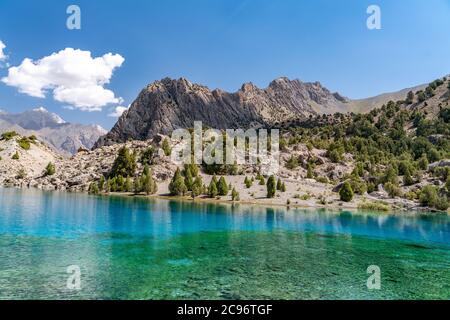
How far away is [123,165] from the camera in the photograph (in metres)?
180

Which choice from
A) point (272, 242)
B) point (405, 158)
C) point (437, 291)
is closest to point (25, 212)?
point (272, 242)

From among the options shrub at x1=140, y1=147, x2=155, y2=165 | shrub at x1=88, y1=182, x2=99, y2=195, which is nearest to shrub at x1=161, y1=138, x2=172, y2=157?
shrub at x1=140, y1=147, x2=155, y2=165

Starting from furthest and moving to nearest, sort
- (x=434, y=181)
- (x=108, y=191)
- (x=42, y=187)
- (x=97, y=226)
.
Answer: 1. (x=42, y=187)
2. (x=108, y=191)
3. (x=434, y=181)
4. (x=97, y=226)

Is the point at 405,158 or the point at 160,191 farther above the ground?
the point at 405,158

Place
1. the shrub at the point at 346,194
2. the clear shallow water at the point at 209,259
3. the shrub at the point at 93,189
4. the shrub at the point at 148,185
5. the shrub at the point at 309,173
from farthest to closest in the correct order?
1. the shrub at the point at 309,173
2. the shrub at the point at 93,189
3. the shrub at the point at 148,185
4. the shrub at the point at 346,194
5. the clear shallow water at the point at 209,259

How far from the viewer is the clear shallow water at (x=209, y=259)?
1187 inches

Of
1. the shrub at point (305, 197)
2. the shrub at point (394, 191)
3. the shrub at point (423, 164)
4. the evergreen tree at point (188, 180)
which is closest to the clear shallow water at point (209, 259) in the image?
the shrub at point (305, 197)

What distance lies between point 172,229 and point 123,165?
124 meters

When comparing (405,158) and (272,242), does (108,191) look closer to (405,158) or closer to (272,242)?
(272,242)

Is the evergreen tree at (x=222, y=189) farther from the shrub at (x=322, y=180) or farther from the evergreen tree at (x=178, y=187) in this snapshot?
the shrub at (x=322, y=180)

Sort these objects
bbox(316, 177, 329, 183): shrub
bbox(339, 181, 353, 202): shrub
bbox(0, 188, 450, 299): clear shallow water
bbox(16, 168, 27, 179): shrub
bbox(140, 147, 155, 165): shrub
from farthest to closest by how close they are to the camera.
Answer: bbox(16, 168, 27, 179): shrub
bbox(140, 147, 155, 165): shrub
bbox(316, 177, 329, 183): shrub
bbox(339, 181, 353, 202): shrub
bbox(0, 188, 450, 299): clear shallow water

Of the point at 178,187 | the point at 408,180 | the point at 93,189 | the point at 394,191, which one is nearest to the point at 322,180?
the point at 394,191

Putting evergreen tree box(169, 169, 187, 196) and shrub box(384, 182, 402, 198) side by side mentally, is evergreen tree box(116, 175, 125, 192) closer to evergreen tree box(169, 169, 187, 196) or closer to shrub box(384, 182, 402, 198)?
evergreen tree box(169, 169, 187, 196)

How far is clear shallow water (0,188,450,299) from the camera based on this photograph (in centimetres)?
3014
